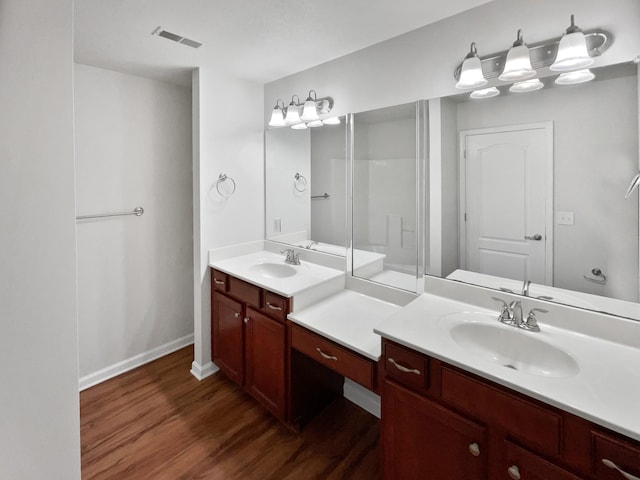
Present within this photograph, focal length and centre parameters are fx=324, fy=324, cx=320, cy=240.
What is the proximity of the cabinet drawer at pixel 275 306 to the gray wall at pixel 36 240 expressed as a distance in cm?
104

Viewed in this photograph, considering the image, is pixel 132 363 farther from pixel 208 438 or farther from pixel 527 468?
pixel 527 468

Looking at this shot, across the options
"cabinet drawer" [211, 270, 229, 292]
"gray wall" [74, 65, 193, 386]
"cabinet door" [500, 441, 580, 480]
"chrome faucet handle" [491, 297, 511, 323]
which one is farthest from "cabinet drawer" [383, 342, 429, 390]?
"gray wall" [74, 65, 193, 386]

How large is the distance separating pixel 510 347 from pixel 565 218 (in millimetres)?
604

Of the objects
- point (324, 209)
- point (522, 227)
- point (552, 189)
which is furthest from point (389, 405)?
point (324, 209)

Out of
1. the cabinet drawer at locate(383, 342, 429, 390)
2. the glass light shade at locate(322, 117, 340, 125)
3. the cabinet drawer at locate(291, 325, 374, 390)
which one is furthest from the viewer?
the glass light shade at locate(322, 117, 340, 125)

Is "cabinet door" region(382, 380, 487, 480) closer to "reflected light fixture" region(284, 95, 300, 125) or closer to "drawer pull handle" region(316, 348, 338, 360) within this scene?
"drawer pull handle" region(316, 348, 338, 360)

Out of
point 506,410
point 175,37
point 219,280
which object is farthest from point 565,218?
point 175,37

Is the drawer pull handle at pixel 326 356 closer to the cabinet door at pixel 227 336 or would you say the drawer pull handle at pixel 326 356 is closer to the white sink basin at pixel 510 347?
the white sink basin at pixel 510 347

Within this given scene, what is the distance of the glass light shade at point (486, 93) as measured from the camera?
59.2 inches

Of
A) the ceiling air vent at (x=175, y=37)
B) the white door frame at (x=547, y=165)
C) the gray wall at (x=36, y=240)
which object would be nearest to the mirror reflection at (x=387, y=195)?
the white door frame at (x=547, y=165)

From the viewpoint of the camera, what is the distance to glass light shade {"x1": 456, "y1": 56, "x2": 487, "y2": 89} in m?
1.51

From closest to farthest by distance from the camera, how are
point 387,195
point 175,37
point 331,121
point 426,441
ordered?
point 426,441, point 175,37, point 387,195, point 331,121

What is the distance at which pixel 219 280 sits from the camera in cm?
241

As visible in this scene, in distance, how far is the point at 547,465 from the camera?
38.1 inches
